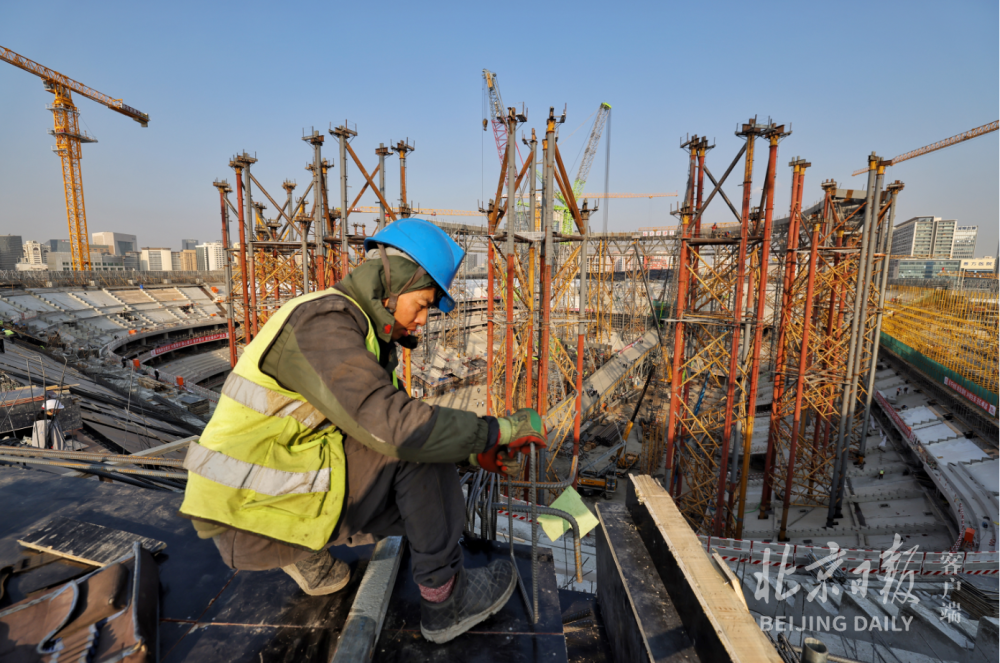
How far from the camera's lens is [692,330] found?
9141mm

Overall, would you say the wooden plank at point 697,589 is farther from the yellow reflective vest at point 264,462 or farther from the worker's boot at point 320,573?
the worker's boot at point 320,573

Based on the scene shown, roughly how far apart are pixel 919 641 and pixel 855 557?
191 cm

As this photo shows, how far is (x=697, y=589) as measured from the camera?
1.61 m

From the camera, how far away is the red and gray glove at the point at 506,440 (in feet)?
5.27

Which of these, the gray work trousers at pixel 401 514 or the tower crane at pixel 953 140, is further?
the tower crane at pixel 953 140

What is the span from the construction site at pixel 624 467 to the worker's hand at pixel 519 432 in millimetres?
103

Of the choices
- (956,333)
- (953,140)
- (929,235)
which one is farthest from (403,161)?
(929,235)

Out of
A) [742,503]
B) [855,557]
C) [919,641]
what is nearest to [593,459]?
[742,503]

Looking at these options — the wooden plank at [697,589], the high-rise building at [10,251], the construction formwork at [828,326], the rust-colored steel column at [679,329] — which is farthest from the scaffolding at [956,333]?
the high-rise building at [10,251]

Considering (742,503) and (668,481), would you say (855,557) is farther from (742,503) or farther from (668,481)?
(668,481)

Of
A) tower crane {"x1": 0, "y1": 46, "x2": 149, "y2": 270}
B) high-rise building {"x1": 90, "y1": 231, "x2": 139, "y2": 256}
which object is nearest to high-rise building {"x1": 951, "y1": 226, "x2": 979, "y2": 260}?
tower crane {"x1": 0, "y1": 46, "x2": 149, "y2": 270}

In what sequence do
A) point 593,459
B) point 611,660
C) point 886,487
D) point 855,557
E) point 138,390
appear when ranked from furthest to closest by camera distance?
point 593,459 < point 138,390 < point 886,487 < point 855,557 < point 611,660

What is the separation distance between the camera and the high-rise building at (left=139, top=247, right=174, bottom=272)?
106 meters

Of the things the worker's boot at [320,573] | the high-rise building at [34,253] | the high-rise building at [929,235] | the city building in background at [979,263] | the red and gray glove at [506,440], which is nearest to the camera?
the red and gray glove at [506,440]
